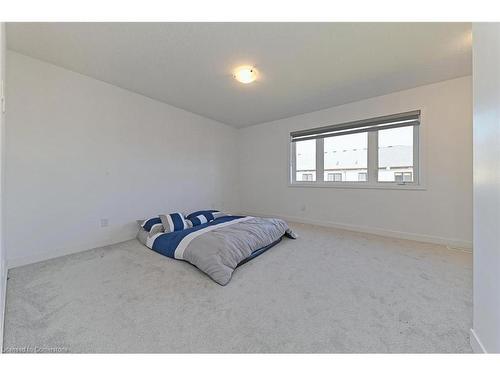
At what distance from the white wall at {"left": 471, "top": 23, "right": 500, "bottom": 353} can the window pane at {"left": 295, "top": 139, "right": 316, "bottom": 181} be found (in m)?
2.89

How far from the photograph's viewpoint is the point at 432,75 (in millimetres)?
2432

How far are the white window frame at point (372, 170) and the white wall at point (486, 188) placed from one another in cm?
221

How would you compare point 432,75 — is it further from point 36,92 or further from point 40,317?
point 36,92

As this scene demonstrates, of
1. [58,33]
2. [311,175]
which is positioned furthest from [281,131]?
[58,33]

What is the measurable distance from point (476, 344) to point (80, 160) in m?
3.69

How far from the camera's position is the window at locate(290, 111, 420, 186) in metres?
2.95

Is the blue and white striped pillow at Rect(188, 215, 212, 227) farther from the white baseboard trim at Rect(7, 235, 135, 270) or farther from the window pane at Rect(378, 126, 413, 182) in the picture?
the window pane at Rect(378, 126, 413, 182)

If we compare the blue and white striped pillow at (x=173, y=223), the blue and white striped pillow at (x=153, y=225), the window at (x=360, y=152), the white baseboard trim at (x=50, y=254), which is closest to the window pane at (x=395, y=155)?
the window at (x=360, y=152)

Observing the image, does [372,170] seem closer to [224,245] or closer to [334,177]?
[334,177]

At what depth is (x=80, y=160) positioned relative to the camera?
7.88ft

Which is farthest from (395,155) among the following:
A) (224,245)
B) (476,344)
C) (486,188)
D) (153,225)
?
(153,225)

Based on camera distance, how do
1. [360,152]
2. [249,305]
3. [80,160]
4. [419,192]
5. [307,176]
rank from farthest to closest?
[307,176]
[360,152]
[419,192]
[80,160]
[249,305]

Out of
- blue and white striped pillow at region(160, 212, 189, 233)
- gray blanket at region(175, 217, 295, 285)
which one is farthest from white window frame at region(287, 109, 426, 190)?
blue and white striped pillow at region(160, 212, 189, 233)
